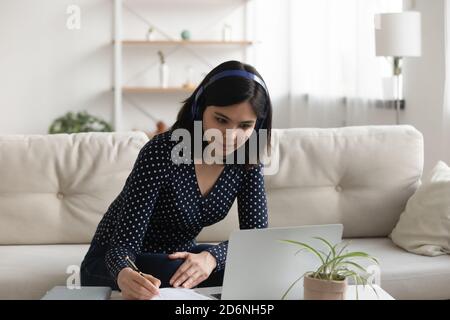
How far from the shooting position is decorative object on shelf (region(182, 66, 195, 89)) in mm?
5617

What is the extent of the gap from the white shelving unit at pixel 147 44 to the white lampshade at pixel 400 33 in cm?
189

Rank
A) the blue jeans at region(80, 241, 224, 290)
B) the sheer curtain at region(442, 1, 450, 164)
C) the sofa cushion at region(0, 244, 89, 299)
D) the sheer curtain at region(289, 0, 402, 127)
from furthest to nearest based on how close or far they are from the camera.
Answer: the sheer curtain at region(289, 0, 402, 127), the sheer curtain at region(442, 1, 450, 164), the sofa cushion at region(0, 244, 89, 299), the blue jeans at region(80, 241, 224, 290)

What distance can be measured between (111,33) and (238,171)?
13.8ft

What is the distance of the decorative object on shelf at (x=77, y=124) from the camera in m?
5.57

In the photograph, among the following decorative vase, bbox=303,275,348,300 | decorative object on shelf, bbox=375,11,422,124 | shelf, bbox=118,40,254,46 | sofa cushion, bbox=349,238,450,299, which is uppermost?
shelf, bbox=118,40,254,46

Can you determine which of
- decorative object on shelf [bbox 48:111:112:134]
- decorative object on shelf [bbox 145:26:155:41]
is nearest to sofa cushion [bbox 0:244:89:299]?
decorative object on shelf [bbox 48:111:112:134]

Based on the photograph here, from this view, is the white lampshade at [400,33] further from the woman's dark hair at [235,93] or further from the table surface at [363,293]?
the table surface at [363,293]

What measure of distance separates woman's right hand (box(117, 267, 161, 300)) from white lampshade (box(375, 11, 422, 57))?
279cm

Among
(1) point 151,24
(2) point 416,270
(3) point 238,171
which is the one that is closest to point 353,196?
(2) point 416,270

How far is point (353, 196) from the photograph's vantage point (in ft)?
8.20

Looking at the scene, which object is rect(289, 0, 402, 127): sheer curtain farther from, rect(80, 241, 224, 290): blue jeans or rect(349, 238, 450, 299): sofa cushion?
rect(80, 241, 224, 290): blue jeans

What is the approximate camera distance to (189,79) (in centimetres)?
573

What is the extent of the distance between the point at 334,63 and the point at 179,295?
403cm
